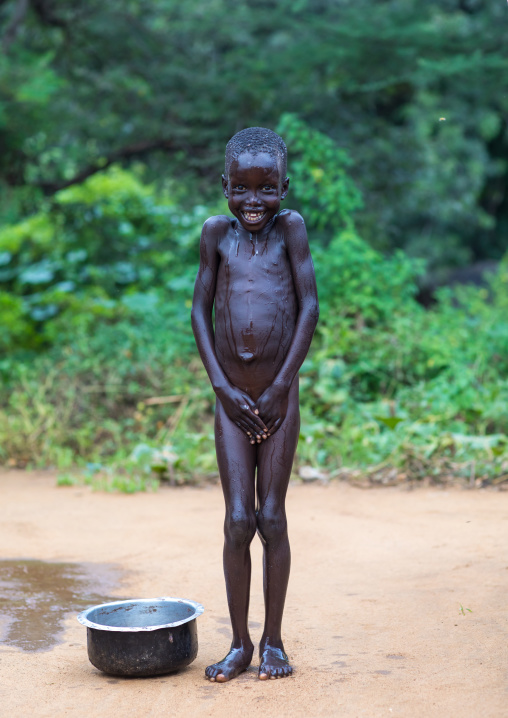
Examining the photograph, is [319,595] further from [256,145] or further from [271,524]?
[256,145]

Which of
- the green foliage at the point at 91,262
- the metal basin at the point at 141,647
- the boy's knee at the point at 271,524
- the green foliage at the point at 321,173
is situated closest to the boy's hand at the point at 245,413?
the boy's knee at the point at 271,524

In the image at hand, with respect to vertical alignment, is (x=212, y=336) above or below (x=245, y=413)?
above

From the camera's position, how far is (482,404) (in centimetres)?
706

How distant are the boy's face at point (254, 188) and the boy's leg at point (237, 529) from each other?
0.78 meters

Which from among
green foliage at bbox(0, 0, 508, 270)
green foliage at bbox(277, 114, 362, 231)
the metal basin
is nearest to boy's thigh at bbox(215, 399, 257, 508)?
the metal basin

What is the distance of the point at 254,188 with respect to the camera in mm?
3072

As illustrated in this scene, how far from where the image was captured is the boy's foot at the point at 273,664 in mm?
3037

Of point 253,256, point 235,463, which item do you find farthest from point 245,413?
point 253,256

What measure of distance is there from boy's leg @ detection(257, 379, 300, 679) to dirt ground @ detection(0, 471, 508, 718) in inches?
5.2

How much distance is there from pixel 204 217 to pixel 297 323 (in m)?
6.22

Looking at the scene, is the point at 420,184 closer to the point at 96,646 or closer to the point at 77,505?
the point at 77,505

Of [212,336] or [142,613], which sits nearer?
[212,336]

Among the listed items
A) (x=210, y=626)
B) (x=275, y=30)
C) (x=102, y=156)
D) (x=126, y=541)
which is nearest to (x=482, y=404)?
(x=126, y=541)

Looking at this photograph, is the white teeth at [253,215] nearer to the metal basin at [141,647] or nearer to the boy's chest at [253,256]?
the boy's chest at [253,256]
